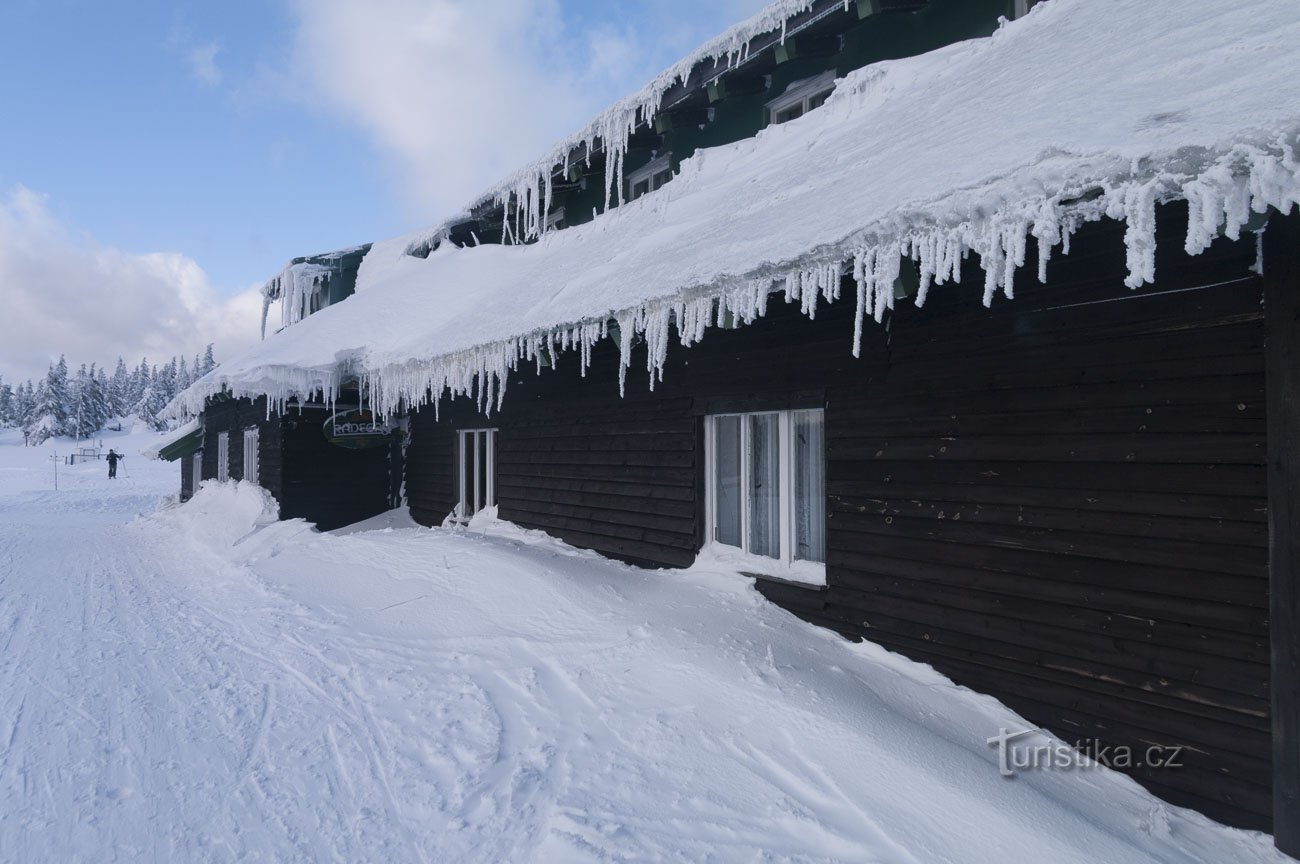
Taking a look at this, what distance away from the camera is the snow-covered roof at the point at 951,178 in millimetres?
2695

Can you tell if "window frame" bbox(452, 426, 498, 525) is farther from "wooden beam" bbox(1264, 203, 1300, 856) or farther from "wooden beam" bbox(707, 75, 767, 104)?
"wooden beam" bbox(1264, 203, 1300, 856)

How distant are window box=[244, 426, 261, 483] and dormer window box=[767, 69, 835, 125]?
11.3 meters

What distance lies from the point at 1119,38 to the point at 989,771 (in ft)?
14.2

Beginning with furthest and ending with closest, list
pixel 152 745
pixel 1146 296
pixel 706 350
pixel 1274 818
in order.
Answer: pixel 706 350 < pixel 152 745 < pixel 1146 296 < pixel 1274 818

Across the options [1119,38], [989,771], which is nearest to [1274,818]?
[989,771]

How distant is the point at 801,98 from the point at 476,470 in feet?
21.0

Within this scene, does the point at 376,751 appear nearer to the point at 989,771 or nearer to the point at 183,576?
the point at 989,771

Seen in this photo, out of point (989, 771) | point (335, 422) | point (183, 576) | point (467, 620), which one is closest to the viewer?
point (989, 771)

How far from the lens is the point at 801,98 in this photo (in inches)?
270

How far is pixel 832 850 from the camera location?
2.75 meters

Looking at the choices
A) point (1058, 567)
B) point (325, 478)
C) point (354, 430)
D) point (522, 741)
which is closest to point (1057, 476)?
point (1058, 567)

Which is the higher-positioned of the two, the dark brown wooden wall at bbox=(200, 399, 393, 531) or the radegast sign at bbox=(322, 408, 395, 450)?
the radegast sign at bbox=(322, 408, 395, 450)

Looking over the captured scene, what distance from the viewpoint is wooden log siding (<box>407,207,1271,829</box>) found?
3.21 meters

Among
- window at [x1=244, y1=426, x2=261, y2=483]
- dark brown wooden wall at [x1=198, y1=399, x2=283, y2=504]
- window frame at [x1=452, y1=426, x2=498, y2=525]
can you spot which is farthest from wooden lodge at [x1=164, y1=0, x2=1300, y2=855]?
window at [x1=244, y1=426, x2=261, y2=483]
